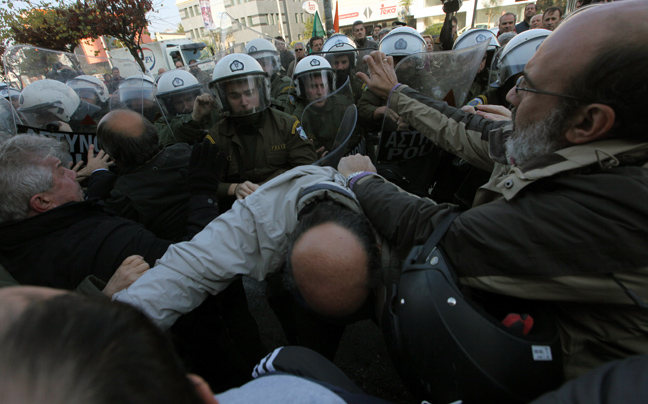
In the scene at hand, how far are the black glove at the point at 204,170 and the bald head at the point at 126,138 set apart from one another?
0.47 m

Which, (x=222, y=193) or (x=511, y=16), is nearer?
(x=222, y=193)

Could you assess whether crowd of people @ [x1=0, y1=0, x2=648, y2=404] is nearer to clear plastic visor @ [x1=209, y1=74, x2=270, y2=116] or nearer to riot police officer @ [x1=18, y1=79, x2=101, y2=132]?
clear plastic visor @ [x1=209, y1=74, x2=270, y2=116]

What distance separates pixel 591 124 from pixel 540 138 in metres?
0.16

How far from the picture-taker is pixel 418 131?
2322 mm

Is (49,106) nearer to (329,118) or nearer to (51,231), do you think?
(51,231)

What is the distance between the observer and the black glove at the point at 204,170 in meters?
1.87

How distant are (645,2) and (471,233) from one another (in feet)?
2.49

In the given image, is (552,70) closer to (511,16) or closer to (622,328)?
(622,328)

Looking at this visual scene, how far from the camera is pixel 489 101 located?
3326 mm

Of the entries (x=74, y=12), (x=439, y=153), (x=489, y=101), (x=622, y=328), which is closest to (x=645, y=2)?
(x=622, y=328)

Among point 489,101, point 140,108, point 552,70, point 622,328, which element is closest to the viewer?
point 622,328

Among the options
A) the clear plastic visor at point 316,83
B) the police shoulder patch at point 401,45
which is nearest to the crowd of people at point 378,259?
the clear plastic visor at point 316,83

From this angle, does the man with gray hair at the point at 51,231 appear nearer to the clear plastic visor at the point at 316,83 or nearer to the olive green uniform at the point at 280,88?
the clear plastic visor at the point at 316,83

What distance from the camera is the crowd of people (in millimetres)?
450
